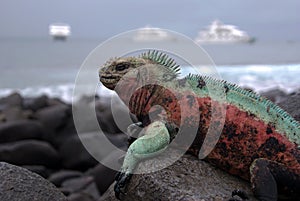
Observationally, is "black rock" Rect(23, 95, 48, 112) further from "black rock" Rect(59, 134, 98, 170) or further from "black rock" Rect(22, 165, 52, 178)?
"black rock" Rect(22, 165, 52, 178)

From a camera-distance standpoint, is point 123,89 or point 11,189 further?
point 11,189

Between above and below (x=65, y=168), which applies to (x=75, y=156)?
above

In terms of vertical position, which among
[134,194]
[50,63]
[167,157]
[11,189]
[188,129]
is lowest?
[50,63]

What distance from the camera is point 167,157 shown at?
414cm

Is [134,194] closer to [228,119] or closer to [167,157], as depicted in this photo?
[167,157]

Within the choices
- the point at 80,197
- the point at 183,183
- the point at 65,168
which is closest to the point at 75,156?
the point at 65,168

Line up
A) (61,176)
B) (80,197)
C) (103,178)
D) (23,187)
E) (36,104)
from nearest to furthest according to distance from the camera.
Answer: (23,187)
(80,197)
(103,178)
(61,176)
(36,104)

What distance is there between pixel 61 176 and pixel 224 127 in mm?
9037

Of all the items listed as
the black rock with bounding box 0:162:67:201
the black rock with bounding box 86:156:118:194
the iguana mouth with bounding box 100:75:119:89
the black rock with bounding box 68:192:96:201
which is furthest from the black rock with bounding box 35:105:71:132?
the iguana mouth with bounding box 100:75:119:89

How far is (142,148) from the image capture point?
154 inches

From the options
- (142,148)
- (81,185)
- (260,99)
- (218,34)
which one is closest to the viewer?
(142,148)

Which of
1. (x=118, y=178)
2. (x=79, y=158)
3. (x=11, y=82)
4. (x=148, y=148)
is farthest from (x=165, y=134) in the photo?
(x=11, y=82)

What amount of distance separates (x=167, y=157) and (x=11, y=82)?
117ft

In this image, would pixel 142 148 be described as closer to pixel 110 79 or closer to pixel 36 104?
pixel 110 79
